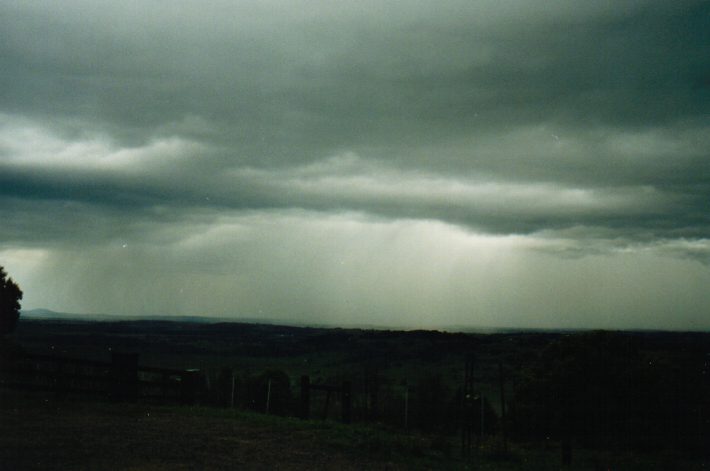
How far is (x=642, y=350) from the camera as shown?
61.0ft

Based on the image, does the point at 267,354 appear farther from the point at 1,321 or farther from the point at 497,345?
the point at 1,321

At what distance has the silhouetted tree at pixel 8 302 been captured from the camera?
30.5m

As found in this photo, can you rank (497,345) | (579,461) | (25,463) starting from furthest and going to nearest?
(497,345), (579,461), (25,463)

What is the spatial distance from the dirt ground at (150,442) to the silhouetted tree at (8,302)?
1955cm

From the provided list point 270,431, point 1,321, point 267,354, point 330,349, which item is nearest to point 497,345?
point 330,349

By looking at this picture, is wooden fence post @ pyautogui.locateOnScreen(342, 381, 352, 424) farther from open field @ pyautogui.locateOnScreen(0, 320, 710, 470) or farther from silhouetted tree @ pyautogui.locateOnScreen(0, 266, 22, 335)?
silhouetted tree @ pyautogui.locateOnScreen(0, 266, 22, 335)

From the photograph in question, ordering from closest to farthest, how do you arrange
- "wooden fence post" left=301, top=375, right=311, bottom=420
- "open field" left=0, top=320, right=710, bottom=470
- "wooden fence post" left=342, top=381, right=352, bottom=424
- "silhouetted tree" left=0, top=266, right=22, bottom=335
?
1. "open field" left=0, top=320, right=710, bottom=470
2. "wooden fence post" left=301, top=375, right=311, bottom=420
3. "wooden fence post" left=342, top=381, right=352, bottom=424
4. "silhouetted tree" left=0, top=266, right=22, bottom=335

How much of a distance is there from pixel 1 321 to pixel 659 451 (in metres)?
31.3

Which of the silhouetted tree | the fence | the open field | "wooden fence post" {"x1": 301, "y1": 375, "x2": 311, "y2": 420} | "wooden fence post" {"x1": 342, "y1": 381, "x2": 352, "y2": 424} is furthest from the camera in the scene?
the silhouetted tree

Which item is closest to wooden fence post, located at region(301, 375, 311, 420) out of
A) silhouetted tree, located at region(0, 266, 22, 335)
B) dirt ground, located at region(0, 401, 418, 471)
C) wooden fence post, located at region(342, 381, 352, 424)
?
wooden fence post, located at region(342, 381, 352, 424)

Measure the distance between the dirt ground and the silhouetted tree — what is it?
770 inches

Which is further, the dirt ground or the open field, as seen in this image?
the open field

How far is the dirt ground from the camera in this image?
366 inches

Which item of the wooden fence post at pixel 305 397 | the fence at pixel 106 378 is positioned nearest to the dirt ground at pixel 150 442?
the fence at pixel 106 378
